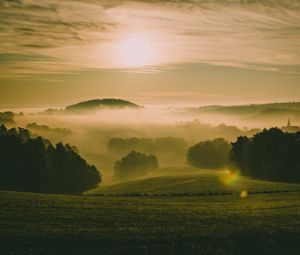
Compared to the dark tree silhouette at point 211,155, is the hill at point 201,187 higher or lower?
lower

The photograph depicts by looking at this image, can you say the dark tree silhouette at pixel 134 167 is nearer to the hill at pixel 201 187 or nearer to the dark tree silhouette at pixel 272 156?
the dark tree silhouette at pixel 272 156

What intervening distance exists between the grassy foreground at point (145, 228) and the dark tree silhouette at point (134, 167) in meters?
135

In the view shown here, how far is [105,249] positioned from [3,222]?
41.3ft

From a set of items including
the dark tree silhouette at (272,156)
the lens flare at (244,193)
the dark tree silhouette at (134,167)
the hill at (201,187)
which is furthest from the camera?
the dark tree silhouette at (134,167)

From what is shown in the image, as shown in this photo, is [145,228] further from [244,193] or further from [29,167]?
[29,167]

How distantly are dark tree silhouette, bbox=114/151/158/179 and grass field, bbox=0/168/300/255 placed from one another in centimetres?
13413

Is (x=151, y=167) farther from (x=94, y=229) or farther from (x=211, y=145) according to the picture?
(x=94, y=229)

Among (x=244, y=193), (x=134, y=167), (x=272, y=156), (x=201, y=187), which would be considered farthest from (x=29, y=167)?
(x=134, y=167)

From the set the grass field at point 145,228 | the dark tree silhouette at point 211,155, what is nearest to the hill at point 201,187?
the grass field at point 145,228

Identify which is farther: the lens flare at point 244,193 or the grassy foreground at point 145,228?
the lens flare at point 244,193

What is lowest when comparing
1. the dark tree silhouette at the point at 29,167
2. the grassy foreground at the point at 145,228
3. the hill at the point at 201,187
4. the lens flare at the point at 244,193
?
the grassy foreground at the point at 145,228

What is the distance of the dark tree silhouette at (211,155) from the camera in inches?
7323

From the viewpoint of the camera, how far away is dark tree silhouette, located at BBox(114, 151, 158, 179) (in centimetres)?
19350

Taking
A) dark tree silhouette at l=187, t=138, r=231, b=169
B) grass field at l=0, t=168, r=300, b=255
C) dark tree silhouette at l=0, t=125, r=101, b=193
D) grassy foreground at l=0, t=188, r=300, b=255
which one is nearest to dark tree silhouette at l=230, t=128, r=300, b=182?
dark tree silhouette at l=0, t=125, r=101, b=193
